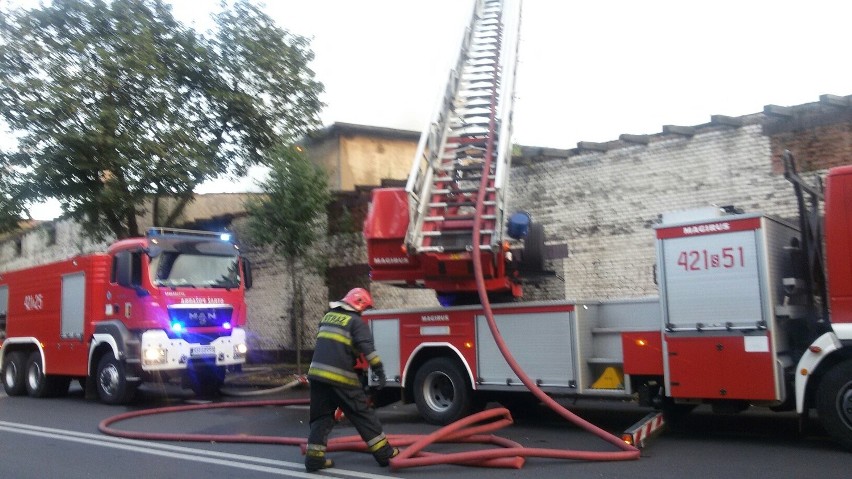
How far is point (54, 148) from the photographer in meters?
15.1

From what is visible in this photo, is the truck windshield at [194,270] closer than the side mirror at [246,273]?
Yes

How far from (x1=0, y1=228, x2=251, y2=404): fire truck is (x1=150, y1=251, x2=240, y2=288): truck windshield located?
2cm

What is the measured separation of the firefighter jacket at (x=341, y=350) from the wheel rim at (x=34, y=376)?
9751 mm

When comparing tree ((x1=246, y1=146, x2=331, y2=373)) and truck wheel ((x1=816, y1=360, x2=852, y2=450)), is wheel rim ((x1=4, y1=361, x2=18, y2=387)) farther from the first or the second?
truck wheel ((x1=816, y1=360, x2=852, y2=450))

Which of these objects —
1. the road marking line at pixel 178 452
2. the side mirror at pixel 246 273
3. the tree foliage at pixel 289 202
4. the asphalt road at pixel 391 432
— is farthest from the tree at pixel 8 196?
the road marking line at pixel 178 452

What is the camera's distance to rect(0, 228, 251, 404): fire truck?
12.5 meters

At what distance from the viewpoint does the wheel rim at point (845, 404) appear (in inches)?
266

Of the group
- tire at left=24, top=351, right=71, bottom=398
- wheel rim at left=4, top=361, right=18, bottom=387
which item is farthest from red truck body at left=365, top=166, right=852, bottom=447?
wheel rim at left=4, top=361, right=18, bottom=387

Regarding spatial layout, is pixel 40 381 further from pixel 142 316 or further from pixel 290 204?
pixel 290 204

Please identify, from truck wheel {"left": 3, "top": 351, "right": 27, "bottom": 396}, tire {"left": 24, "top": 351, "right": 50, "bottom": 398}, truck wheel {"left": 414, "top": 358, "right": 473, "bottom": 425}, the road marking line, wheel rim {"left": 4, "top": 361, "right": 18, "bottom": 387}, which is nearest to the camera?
the road marking line

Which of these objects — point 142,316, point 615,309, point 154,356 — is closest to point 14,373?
point 142,316

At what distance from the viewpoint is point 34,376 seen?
48.1ft

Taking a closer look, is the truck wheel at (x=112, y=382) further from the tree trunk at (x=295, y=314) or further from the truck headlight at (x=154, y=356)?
the tree trunk at (x=295, y=314)

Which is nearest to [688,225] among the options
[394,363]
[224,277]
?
[394,363]
